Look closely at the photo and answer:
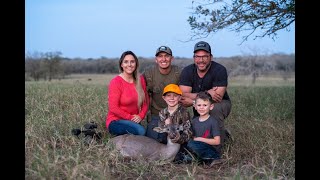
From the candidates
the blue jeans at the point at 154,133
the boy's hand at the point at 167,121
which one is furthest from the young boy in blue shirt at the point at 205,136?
the blue jeans at the point at 154,133

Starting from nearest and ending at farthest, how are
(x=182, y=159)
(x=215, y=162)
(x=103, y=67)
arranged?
1. (x=215, y=162)
2. (x=182, y=159)
3. (x=103, y=67)

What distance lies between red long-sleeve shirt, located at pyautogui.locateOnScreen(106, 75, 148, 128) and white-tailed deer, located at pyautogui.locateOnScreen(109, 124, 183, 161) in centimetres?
67

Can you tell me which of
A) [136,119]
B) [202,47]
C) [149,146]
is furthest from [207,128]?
[202,47]

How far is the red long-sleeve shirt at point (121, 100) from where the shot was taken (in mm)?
6676

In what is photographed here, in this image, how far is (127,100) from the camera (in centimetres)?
674

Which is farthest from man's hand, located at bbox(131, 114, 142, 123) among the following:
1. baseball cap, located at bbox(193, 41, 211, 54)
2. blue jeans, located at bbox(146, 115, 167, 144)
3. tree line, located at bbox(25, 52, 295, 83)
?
tree line, located at bbox(25, 52, 295, 83)

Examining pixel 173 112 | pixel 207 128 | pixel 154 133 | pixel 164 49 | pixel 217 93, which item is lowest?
pixel 154 133

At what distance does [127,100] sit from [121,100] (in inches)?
3.5

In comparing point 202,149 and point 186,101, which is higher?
point 186,101

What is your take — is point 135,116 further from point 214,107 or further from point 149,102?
point 214,107

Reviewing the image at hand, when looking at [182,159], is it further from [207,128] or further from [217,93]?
[217,93]

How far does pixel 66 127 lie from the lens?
7.02 m
